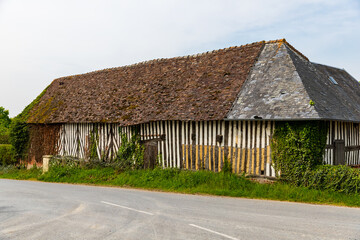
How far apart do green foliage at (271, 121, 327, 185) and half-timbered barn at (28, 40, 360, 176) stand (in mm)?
371

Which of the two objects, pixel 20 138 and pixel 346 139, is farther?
pixel 20 138

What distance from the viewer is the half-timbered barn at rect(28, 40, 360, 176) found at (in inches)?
470

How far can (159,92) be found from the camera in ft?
54.0

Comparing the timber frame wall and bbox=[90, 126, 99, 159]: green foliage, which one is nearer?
the timber frame wall

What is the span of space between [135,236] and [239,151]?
7.69 metres

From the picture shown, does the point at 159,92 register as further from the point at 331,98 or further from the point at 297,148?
the point at 331,98

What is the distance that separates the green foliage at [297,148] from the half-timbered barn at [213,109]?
371mm

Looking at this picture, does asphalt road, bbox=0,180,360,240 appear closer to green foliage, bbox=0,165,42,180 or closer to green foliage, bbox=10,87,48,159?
green foliage, bbox=0,165,42,180

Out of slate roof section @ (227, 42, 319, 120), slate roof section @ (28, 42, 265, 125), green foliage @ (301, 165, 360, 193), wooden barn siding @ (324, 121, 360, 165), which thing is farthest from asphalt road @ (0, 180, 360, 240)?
slate roof section @ (28, 42, 265, 125)

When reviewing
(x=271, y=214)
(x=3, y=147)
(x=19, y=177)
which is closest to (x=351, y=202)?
(x=271, y=214)

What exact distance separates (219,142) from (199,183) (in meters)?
2.01

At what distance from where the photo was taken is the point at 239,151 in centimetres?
1233

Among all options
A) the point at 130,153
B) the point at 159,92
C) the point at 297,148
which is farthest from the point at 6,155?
the point at 297,148

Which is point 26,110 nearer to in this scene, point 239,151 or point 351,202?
point 239,151
